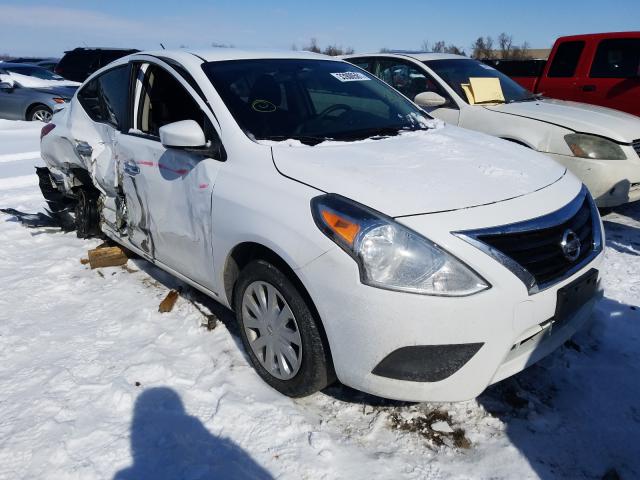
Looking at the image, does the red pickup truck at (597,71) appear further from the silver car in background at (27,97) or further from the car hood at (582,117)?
the silver car in background at (27,97)

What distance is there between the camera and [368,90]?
355 cm

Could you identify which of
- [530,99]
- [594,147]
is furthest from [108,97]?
[530,99]

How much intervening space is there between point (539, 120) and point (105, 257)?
4.19 meters

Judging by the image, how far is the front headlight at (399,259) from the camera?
1.99 metres

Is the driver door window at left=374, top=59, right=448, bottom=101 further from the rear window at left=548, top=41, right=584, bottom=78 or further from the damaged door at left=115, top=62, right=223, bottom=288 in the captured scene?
the damaged door at left=115, top=62, right=223, bottom=288

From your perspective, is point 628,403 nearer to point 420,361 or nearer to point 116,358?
point 420,361

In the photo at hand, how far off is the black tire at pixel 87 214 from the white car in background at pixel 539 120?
10.7 feet

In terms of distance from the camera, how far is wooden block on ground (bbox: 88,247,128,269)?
13.4 feet

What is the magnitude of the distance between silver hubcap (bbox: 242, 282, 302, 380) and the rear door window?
1.82 meters

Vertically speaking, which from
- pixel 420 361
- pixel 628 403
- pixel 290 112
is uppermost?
pixel 290 112

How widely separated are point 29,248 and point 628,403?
470 centimetres

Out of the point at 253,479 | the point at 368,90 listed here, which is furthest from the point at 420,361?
the point at 368,90

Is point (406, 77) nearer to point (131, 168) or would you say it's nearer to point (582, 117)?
point (582, 117)

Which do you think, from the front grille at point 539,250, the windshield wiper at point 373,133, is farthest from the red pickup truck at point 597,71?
the front grille at point 539,250
